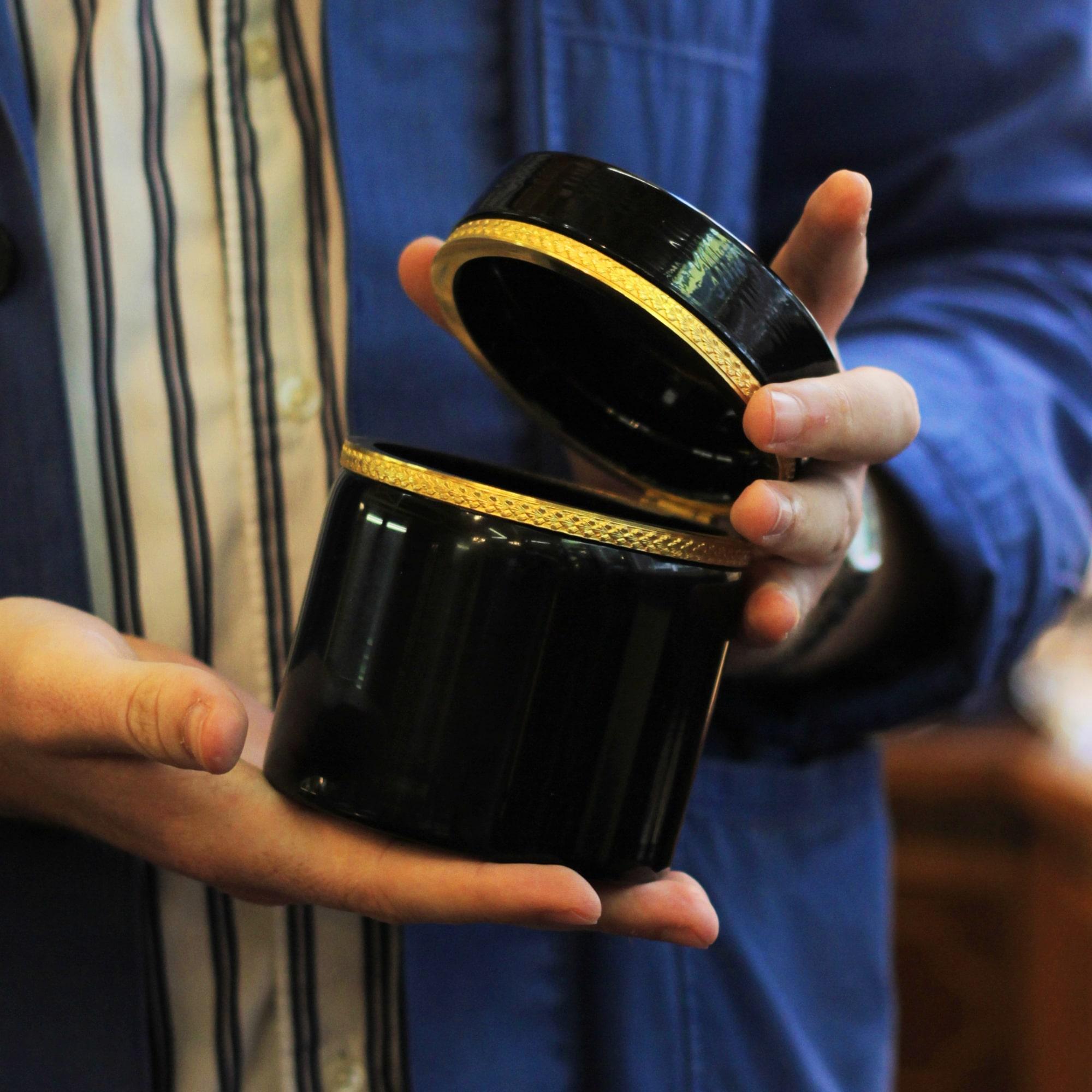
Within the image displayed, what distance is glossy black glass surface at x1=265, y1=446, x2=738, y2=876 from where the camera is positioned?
17.2 inches

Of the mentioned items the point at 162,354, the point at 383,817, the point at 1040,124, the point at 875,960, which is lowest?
the point at 875,960

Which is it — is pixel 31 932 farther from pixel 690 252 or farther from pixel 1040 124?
pixel 1040 124

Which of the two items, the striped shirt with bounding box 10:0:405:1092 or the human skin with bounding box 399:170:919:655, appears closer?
the human skin with bounding box 399:170:919:655

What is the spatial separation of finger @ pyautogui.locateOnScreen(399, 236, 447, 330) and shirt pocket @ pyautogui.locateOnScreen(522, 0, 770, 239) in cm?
12

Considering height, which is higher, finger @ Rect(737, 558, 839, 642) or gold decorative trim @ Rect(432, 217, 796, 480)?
gold decorative trim @ Rect(432, 217, 796, 480)

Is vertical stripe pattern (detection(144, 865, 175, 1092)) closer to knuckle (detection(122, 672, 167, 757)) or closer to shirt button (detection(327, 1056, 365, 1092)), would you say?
shirt button (detection(327, 1056, 365, 1092))

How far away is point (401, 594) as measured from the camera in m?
0.45

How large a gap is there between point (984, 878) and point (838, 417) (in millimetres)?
1375

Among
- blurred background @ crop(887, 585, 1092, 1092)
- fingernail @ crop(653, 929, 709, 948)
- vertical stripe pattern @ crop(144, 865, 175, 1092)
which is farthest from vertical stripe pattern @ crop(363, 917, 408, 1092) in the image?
blurred background @ crop(887, 585, 1092, 1092)

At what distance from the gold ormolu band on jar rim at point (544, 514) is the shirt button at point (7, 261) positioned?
23 cm

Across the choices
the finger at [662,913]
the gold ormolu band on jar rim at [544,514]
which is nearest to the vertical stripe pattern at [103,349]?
the gold ormolu band on jar rim at [544,514]

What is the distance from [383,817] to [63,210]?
1.25 feet

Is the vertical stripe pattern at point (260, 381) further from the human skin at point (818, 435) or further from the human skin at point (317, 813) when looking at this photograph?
the human skin at point (818, 435)

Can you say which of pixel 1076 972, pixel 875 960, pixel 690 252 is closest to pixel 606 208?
pixel 690 252
